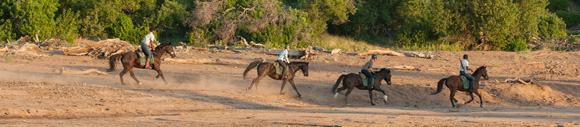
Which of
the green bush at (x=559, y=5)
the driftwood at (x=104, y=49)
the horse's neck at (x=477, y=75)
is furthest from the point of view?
the green bush at (x=559, y=5)

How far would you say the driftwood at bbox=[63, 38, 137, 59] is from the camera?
2489 cm

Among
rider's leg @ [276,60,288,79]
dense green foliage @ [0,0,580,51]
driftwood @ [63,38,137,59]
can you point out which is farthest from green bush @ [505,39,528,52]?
rider's leg @ [276,60,288,79]

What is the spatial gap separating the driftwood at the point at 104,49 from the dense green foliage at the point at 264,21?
9459mm

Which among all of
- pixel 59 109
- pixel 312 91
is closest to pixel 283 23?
pixel 312 91

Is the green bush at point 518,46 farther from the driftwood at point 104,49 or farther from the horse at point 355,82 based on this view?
the driftwood at point 104,49

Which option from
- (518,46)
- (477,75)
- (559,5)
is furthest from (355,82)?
(559,5)

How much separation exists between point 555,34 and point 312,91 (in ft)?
79.0

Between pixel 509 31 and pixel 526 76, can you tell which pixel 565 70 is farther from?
pixel 509 31

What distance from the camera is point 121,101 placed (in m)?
14.6

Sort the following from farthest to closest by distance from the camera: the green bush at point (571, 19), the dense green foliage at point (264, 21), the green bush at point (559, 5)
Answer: the green bush at point (559, 5) < the green bush at point (571, 19) < the dense green foliage at point (264, 21)

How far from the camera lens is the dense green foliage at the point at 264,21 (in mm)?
35094

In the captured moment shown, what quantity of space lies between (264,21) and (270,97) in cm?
1883

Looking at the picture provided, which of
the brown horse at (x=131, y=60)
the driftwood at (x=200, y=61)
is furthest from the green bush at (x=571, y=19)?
the brown horse at (x=131, y=60)

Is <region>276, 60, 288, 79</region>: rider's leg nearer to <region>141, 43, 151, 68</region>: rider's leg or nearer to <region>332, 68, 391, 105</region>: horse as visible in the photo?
<region>332, 68, 391, 105</region>: horse
